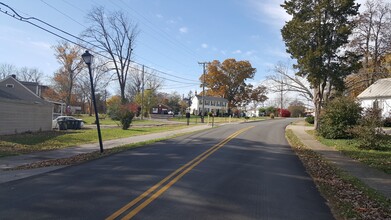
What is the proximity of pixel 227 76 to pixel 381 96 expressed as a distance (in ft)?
206

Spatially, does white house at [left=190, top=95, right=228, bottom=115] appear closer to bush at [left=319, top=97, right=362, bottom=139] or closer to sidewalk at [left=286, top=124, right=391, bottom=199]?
bush at [left=319, top=97, right=362, bottom=139]

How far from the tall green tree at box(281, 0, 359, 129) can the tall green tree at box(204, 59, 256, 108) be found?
65341mm

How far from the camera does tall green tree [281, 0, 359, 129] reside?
1115 inches

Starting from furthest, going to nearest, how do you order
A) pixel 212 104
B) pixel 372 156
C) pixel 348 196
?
1. pixel 212 104
2. pixel 372 156
3. pixel 348 196

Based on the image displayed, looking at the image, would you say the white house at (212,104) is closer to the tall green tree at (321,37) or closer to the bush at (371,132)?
the tall green tree at (321,37)

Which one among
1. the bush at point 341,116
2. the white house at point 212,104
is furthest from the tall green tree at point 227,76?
the bush at point 341,116

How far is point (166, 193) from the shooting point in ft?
25.3

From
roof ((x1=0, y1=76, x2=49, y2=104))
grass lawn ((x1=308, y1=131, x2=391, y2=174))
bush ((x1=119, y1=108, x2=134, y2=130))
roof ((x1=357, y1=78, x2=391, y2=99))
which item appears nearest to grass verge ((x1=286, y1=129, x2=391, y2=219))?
grass lawn ((x1=308, y1=131, x2=391, y2=174))

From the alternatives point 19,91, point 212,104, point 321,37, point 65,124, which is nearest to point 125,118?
point 65,124

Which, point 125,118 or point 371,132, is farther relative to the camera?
point 125,118

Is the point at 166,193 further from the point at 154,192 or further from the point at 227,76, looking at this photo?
the point at 227,76

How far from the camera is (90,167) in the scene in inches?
450

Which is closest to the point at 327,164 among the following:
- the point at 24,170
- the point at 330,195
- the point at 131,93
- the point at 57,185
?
the point at 330,195

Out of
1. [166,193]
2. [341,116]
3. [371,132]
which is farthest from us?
[341,116]
